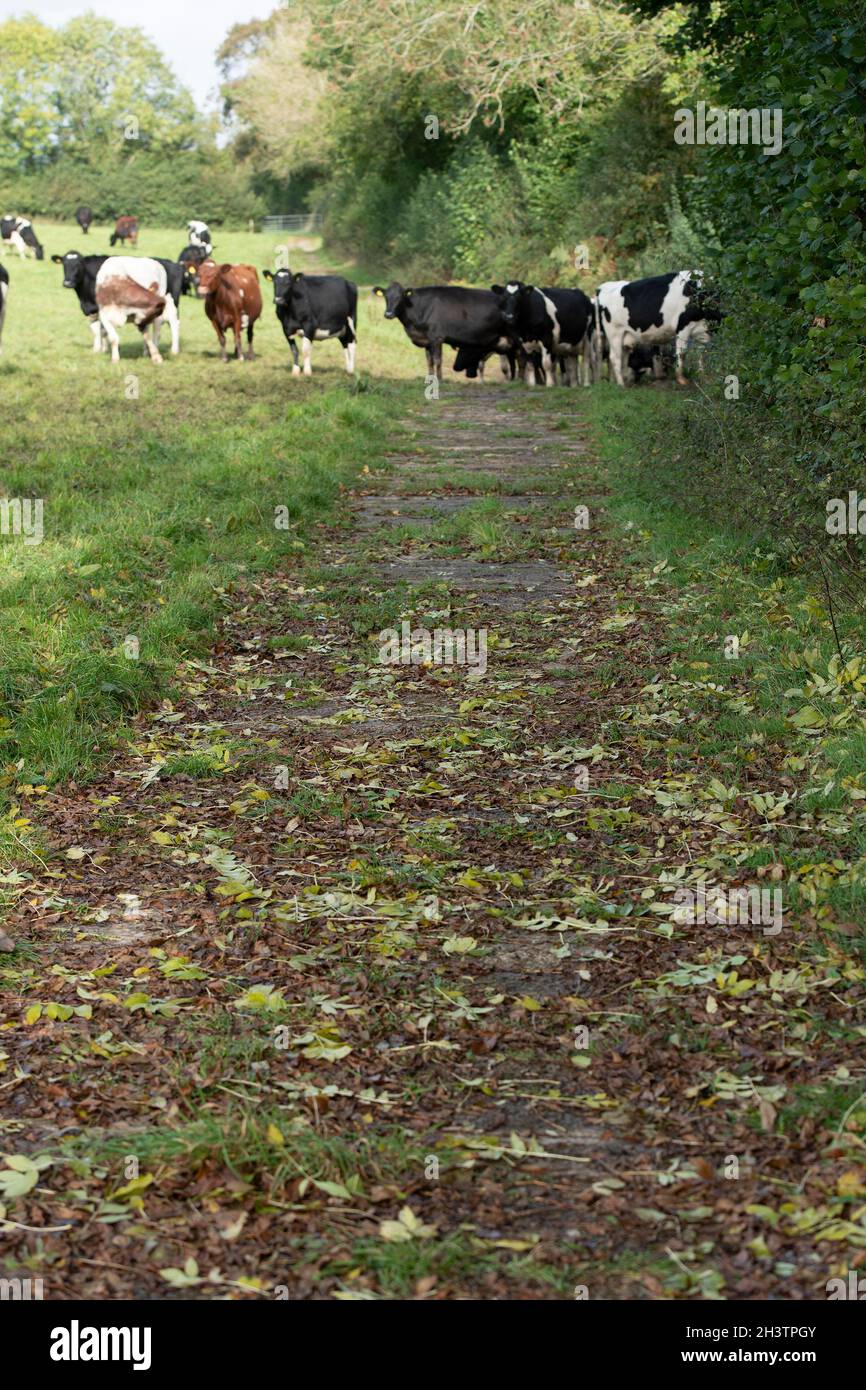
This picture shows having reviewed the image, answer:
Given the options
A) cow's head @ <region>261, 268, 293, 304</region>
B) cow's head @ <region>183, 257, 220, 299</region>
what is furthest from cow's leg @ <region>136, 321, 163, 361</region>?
cow's head @ <region>261, 268, 293, 304</region>

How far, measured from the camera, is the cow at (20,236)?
1837 inches

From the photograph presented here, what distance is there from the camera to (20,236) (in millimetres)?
46719

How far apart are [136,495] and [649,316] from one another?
10.3 meters

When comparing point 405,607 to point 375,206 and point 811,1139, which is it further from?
point 375,206

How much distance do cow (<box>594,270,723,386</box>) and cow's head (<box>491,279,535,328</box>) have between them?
1.39 metres

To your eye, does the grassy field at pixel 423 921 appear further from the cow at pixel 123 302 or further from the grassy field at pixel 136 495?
the cow at pixel 123 302

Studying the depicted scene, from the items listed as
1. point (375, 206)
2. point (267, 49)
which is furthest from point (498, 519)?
point (267, 49)

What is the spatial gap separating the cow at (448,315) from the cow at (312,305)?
2.68 feet

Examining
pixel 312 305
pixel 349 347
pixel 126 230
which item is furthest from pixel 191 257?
pixel 126 230

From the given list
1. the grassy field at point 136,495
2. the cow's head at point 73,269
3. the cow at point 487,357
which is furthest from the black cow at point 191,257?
the cow at point 487,357

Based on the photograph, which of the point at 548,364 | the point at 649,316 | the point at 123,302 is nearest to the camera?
the point at 649,316

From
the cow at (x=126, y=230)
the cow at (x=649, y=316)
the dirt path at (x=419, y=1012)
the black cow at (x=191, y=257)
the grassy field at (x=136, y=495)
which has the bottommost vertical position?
the dirt path at (x=419, y=1012)

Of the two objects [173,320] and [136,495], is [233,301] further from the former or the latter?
[136,495]

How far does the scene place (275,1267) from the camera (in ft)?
10.8
